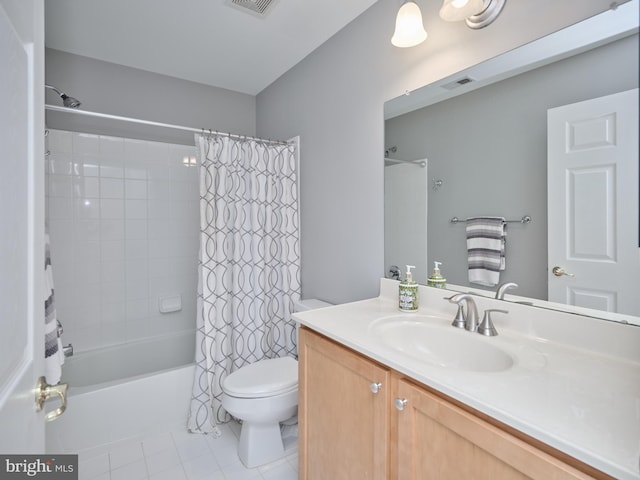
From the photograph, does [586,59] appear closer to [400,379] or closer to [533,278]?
[533,278]

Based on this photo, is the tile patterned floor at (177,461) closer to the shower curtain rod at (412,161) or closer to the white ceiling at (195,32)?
the shower curtain rod at (412,161)

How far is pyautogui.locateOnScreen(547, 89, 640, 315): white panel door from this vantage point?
901mm

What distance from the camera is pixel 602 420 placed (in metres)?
0.63

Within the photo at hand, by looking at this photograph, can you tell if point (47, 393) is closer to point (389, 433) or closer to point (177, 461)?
point (389, 433)

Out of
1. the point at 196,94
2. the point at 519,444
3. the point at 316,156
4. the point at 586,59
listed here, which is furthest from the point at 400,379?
the point at 196,94

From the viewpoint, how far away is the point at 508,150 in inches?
47.8

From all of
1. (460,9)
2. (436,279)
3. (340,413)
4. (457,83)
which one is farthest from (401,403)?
(460,9)

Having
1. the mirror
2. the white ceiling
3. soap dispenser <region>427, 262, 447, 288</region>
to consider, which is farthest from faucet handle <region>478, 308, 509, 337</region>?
the white ceiling

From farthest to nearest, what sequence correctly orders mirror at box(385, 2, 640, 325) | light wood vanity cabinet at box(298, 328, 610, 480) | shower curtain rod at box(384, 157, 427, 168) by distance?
1. shower curtain rod at box(384, 157, 427, 168)
2. mirror at box(385, 2, 640, 325)
3. light wood vanity cabinet at box(298, 328, 610, 480)

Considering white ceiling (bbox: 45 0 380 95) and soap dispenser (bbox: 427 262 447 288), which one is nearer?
soap dispenser (bbox: 427 262 447 288)

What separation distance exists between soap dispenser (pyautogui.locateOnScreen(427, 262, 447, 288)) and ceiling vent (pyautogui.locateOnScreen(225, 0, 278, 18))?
159cm

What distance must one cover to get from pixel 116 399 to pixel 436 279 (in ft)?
6.08

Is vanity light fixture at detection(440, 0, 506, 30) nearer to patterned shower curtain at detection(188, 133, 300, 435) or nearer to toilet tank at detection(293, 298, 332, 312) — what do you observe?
patterned shower curtain at detection(188, 133, 300, 435)

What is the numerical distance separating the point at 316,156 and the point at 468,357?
5.02 ft
